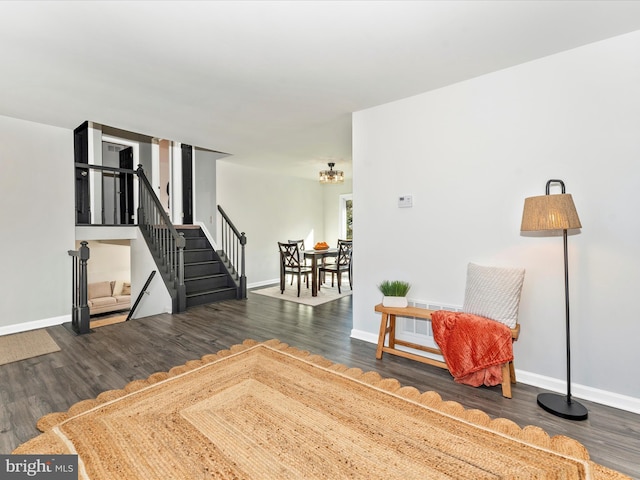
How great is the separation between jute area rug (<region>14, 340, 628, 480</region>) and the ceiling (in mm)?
2446

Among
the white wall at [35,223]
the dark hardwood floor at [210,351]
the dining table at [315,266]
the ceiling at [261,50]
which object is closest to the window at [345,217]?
the dining table at [315,266]

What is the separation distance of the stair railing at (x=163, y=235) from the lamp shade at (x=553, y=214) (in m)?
4.13

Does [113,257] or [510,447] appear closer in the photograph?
[510,447]

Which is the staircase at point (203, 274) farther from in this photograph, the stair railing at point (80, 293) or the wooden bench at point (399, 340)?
the wooden bench at point (399, 340)

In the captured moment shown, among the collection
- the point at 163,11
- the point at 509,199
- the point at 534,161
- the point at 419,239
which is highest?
the point at 163,11

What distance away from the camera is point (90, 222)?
5.18 meters

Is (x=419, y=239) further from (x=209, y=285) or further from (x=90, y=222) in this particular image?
(x=90, y=222)

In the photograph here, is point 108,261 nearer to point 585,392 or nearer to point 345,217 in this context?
point 345,217

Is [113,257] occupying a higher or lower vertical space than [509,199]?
lower

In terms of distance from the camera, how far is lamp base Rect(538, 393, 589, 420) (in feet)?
6.84

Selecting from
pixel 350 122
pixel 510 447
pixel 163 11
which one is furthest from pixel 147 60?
pixel 510 447

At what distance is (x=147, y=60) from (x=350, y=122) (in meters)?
2.22

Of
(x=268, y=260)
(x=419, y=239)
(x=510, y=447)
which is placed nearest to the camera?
(x=510, y=447)

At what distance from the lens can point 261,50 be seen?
2330mm
